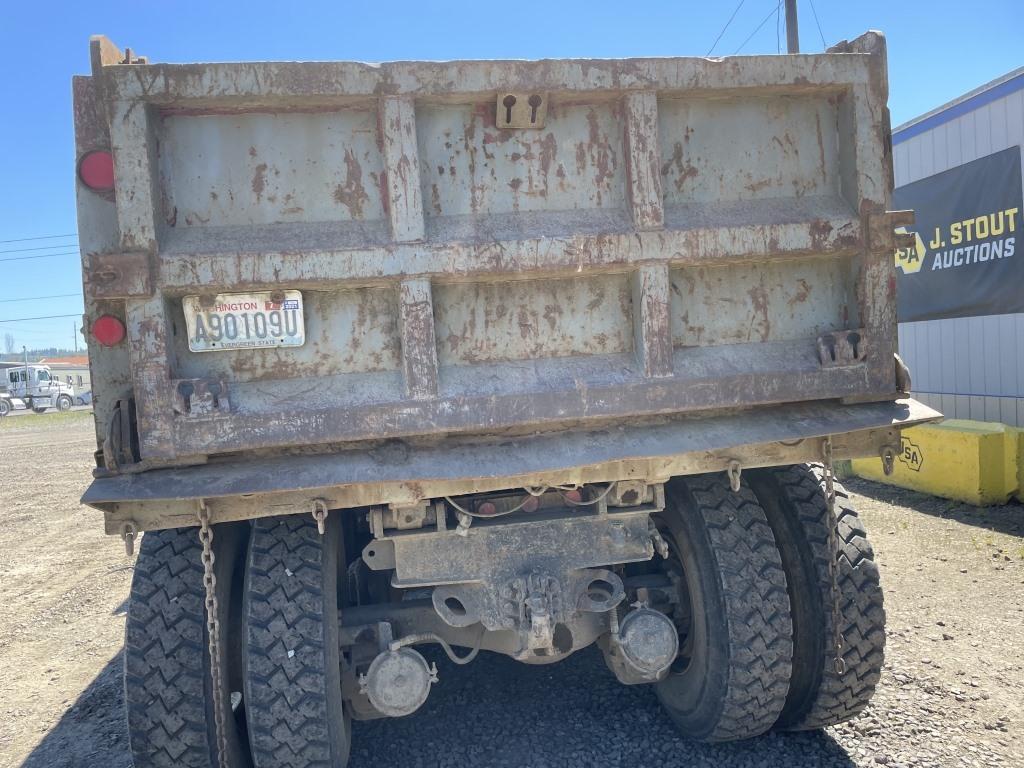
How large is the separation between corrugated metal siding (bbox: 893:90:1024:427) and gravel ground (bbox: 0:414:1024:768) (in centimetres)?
225

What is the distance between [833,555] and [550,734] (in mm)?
1576

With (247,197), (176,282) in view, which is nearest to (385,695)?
(176,282)

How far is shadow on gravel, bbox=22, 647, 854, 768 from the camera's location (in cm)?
337

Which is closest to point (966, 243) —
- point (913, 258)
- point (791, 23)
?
point (913, 258)

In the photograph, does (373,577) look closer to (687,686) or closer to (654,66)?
(687,686)

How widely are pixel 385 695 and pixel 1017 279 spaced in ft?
26.8

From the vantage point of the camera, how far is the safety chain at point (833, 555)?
3.05 m

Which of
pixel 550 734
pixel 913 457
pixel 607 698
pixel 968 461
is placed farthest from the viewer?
pixel 913 457

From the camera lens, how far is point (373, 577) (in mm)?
3680

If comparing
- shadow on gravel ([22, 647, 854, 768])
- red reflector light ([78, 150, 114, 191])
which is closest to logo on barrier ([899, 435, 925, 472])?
shadow on gravel ([22, 647, 854, 768])

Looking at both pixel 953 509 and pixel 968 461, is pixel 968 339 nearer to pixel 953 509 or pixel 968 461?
pixel 968 461

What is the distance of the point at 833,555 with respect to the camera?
3.13 metres

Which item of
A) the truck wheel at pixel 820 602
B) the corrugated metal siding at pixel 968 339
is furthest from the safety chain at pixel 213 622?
the corrugated metal siding at pixel 968 339

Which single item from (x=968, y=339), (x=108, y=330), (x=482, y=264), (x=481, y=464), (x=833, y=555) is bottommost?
(x=833, y=555)
